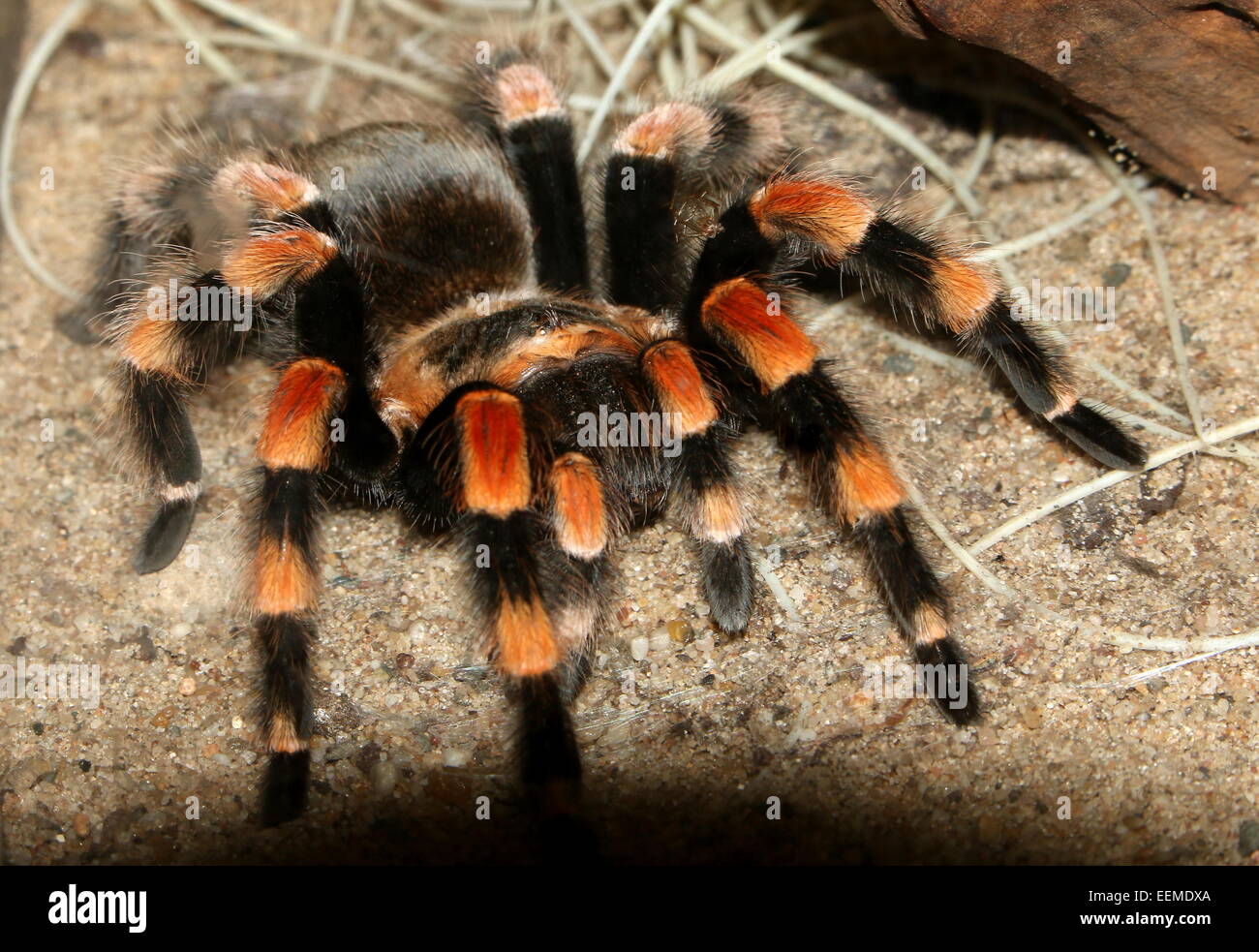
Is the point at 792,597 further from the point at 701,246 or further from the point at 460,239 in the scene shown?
the point at 460,239

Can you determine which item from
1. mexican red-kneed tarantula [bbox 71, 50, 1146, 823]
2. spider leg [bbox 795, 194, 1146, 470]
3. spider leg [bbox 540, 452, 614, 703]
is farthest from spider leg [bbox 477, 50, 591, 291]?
spider leg [bbox 540, 452, 614, 703]

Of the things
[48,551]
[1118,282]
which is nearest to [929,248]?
[1118,282]

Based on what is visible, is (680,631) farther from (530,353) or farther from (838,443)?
(530,353)

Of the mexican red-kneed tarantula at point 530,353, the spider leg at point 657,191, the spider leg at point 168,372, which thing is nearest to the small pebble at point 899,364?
the mexican red-kneed tarantula at point 530,353

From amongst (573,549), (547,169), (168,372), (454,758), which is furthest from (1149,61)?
(168,372)

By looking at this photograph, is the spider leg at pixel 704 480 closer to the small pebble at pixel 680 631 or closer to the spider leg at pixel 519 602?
the small pebble at pixel 680 631

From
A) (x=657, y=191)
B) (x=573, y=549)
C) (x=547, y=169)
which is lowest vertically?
(x=573, y=549)
